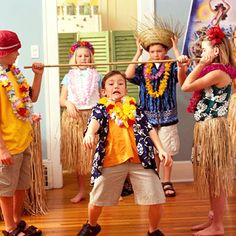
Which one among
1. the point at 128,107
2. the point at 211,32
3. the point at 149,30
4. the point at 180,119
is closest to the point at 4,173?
the point at 128,107

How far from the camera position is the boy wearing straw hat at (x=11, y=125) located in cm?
275

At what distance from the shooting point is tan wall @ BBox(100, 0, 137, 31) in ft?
20.1

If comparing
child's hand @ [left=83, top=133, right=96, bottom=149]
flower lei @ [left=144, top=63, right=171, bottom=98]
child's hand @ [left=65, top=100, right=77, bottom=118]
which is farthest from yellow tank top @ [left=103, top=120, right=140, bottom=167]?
flower lei @ [left=144, top=63, right=171, bottom=98]

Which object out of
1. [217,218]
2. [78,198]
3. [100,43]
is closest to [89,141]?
[217,218]

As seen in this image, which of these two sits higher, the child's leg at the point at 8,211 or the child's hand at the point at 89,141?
the child's hand at the point at 89,141

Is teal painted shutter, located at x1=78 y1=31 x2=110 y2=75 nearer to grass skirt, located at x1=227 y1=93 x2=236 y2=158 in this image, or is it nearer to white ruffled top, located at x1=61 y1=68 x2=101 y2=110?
white ruffled top, located at x1=61 y1=68 x2=101 y2=110

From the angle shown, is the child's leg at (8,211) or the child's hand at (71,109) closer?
the child's leg at (8,211)

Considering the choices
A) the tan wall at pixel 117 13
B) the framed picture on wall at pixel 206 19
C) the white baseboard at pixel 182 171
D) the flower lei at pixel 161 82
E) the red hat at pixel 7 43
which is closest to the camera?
the red hat at pixel 7 43

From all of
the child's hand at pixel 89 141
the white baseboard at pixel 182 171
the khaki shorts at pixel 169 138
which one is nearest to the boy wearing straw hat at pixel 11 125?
the child's hand at pixel 89 141

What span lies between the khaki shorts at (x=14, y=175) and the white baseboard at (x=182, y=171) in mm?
1762

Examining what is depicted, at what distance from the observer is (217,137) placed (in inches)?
114

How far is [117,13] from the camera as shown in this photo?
20.1 ft

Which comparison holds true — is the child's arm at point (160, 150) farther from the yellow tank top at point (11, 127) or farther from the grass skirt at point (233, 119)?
the grass skirt at point (233, 119)

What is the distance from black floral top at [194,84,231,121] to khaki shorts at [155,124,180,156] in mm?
972
